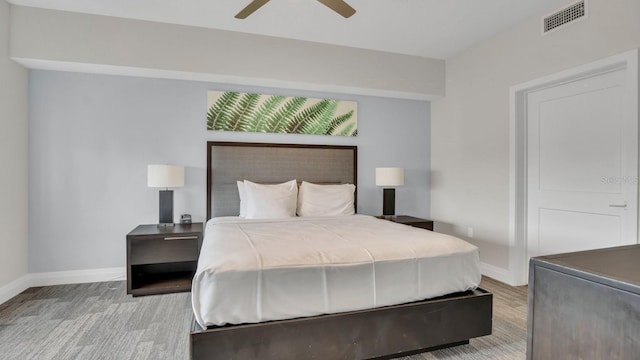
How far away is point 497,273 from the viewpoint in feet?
12.0

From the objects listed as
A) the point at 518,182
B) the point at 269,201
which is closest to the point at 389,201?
the point at 518,182

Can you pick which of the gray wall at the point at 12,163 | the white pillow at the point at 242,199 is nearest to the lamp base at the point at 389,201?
the white pillow at the point at 242,199

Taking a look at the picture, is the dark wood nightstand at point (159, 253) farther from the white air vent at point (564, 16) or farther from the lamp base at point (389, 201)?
the white air vent at point (564, 16)

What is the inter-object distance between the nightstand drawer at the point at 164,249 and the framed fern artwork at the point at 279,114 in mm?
1362

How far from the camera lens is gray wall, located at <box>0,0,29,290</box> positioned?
290 centimetres

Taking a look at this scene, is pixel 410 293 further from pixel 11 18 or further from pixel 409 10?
pixel 11 18

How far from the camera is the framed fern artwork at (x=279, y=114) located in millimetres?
3812

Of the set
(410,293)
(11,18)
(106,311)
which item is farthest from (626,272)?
(11,18)

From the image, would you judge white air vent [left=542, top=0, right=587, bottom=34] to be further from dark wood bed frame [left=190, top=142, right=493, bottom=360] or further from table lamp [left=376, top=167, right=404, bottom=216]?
dark wood bed frame [left=190, top=142, right=493, bottom=360]

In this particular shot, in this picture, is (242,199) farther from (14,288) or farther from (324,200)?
(14,288)

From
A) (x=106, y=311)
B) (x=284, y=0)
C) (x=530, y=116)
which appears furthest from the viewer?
(x=530, y=116)

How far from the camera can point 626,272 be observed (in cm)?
99

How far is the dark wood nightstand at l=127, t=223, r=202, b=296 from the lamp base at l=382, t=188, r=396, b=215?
2227mm

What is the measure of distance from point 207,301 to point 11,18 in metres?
3.41
